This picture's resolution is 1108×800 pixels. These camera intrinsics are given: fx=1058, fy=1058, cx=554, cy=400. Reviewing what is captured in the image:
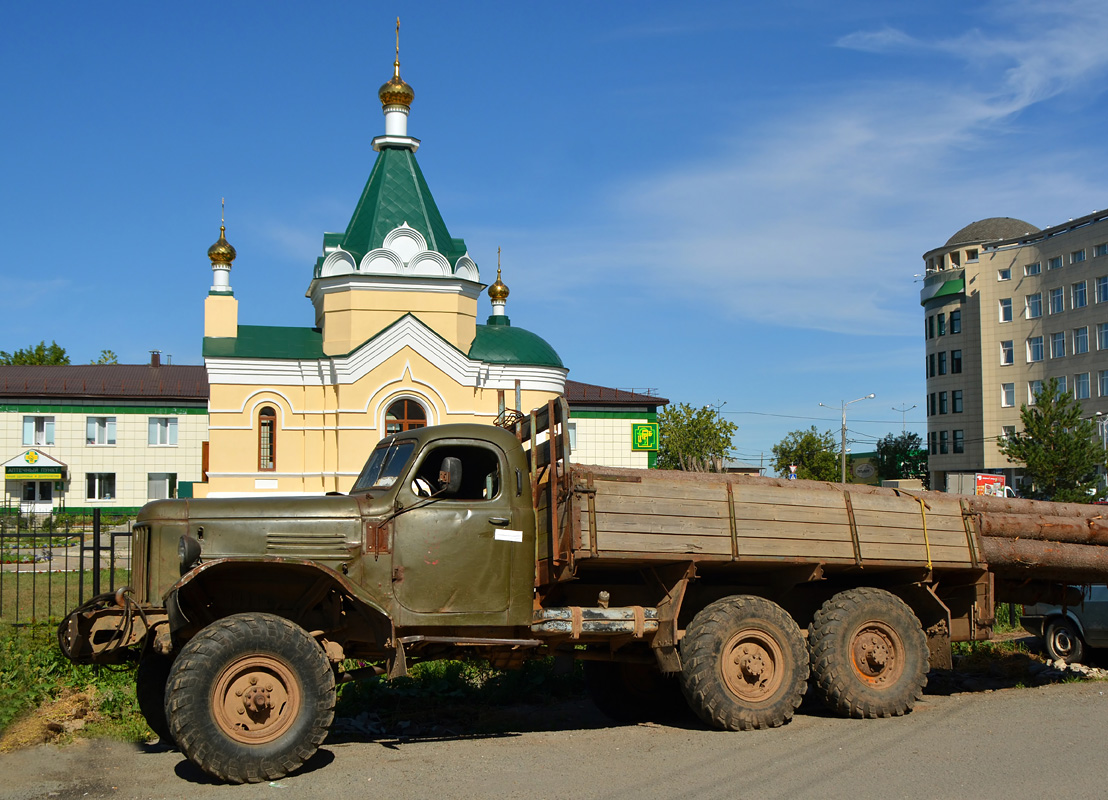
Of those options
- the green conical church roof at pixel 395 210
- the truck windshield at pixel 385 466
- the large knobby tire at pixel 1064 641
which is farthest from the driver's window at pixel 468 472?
the green conical church roof at pixel 395 210

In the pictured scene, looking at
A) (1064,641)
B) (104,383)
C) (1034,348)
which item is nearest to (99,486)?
(104,383)

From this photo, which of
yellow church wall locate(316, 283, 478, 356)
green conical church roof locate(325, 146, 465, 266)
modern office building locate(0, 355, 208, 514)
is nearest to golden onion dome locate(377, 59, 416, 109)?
green conical church roof locate(325, 146, 465, 266)

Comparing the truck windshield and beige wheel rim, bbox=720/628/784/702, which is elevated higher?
the truck windshield

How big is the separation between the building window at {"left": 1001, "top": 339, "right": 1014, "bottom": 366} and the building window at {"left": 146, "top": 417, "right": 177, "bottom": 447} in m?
43.7

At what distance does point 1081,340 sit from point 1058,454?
938 inches

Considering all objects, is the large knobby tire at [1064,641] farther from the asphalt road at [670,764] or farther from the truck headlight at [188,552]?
the truck headlight at [188,552]

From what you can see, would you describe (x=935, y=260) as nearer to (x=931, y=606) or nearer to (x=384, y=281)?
(x=384, y=281)

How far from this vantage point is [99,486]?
47938 millimetres

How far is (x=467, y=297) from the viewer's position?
30.7 m

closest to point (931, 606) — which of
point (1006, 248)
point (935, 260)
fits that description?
point (1006, 248)

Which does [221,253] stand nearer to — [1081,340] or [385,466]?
[385,466]

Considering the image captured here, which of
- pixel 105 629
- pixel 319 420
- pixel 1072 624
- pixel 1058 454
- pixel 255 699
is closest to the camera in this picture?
pixel 255 699

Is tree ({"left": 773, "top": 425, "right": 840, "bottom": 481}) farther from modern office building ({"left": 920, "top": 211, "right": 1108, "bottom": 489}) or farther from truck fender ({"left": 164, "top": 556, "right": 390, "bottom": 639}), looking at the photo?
truck fender ({"left": 164, "top": 556, "right": 390, "bottom": 639})

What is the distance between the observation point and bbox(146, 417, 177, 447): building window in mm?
48656
